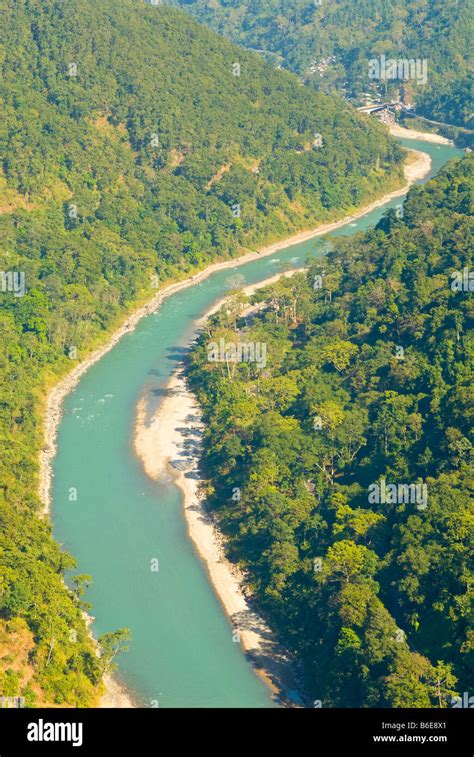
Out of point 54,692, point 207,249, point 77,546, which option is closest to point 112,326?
point 207,249

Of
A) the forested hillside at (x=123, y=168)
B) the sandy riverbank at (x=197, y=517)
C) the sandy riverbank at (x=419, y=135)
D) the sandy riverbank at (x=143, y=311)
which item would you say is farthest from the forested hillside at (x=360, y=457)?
the sandy riverbank at (x=419, y=135)

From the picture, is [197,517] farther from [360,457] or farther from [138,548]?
[360,457]

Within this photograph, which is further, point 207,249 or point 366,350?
point 207,249

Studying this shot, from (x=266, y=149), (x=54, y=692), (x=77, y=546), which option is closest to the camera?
(x=54, y=692)

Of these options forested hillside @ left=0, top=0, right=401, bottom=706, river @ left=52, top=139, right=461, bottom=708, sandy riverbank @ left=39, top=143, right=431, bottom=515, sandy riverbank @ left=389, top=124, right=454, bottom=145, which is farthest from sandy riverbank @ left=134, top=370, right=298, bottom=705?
sandy riverbank @ left=389, top=124, right=454, bottom=145

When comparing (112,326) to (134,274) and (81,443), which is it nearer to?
(134,274)
